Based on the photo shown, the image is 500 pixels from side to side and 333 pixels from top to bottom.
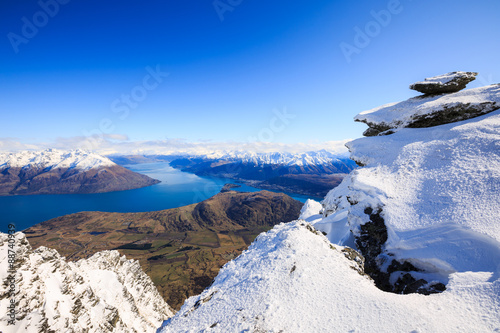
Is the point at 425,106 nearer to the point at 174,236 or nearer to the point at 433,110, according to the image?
the point at 433,110

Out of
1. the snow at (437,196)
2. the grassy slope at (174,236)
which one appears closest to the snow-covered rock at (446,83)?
the snow at (437,196)

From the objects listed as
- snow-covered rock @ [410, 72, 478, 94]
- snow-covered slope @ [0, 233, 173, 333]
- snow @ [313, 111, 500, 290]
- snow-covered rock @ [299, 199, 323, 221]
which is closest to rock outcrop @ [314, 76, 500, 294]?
snow @ [313, 111, 500, 290]

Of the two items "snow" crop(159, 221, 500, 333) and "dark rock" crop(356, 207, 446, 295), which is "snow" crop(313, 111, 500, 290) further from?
"snow" crop(159, 221, 500, 333)

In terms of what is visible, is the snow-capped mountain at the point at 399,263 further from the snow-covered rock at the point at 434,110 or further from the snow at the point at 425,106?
the snow at the point at 425,106

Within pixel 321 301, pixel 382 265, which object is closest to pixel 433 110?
pixel 382 265

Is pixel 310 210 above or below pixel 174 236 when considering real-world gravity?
above

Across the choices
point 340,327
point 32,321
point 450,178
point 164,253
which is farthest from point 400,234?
point 164,253
